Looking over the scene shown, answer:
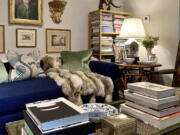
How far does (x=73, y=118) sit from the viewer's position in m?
0.85

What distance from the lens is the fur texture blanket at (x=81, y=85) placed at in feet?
6.73

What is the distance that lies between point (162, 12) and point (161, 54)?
710mm

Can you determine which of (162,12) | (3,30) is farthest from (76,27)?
(162,12)

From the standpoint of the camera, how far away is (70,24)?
11.2ft

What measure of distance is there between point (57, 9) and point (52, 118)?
2702 millimetres

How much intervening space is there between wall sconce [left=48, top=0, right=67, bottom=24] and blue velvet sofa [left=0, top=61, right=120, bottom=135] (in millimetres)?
1381

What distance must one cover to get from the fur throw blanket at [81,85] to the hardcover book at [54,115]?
1.06 meters

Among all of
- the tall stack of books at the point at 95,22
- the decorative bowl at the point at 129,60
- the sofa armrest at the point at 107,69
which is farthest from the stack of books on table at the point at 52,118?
the tall stack of books at the point at 95,22

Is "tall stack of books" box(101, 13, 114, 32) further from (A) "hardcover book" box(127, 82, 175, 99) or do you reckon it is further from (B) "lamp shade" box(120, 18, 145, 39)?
(A) "hardcover book" box(127, 82, 175, 99)

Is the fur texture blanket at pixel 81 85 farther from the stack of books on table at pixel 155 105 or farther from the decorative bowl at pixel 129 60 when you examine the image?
the stack of books on table at pixel 155 105

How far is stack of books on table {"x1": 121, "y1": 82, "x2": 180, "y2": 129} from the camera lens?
101cm

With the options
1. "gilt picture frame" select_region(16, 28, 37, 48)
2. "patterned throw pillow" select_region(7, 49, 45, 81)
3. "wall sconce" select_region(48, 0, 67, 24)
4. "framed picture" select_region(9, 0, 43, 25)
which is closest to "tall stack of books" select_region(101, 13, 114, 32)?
"wall sconce" select_region(48, 0, 67, 24)

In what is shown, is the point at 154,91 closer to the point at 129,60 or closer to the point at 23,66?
the point at 23,66

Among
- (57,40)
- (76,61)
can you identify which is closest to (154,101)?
(76,61)
